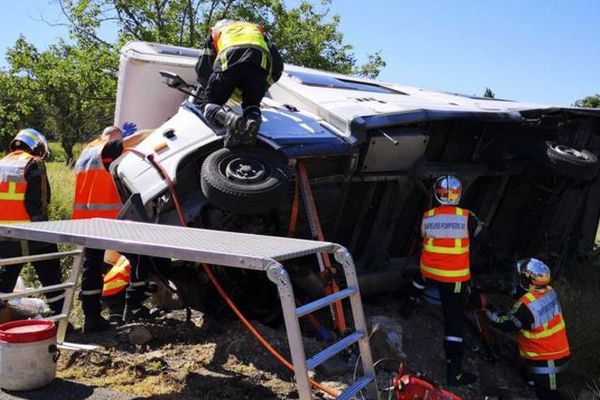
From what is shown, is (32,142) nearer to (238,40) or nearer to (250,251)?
(238,40)

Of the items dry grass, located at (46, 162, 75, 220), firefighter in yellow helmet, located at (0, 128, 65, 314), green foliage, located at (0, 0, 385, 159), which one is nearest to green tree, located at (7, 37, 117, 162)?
green foliage, located at (0, 0, 385, 159)

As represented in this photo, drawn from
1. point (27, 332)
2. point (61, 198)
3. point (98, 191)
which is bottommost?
point (61, 198)

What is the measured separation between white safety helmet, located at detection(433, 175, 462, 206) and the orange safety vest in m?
2.50

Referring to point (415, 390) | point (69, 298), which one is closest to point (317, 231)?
point (415, 390)

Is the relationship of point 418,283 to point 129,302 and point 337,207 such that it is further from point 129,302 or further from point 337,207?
point 129,302

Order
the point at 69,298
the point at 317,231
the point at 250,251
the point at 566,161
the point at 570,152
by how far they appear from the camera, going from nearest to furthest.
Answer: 1. the point at 250,251
2. the point at 69,298
3. the point at 317,231
4. the point at 566,161
5. the point at 570,152

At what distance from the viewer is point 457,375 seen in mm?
4199

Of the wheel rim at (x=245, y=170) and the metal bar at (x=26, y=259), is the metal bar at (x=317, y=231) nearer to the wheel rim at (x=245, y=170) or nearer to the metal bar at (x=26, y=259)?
the wheel rim at (x=245, y=170)

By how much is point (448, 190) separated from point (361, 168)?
671mm

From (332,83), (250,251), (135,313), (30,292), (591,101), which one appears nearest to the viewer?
(250,251)

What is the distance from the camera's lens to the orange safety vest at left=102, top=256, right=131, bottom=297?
4910 millimetres

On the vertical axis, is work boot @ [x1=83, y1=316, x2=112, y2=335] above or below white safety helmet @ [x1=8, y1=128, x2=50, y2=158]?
below

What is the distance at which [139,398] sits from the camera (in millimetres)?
3334

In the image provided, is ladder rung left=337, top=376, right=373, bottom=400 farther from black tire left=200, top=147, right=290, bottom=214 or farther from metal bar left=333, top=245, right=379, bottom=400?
black tire left=200, top=147, right=290, bottom=214
